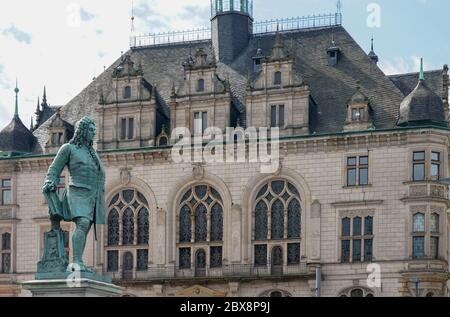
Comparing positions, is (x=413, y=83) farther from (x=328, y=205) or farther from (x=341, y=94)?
(x=328, y=205)

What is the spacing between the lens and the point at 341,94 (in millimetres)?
54094

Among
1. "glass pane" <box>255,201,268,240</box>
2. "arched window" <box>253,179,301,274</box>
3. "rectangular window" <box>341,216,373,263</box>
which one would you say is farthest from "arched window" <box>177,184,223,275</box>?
"rectangular window" <box>341,216,373,263</box>

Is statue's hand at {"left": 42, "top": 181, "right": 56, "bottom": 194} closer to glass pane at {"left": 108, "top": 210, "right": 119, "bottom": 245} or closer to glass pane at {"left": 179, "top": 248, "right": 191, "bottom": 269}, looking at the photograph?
glass pane at {"left": 179, "top": 248, "right": 191, "bottom": 269}

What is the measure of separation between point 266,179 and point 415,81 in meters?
8.67

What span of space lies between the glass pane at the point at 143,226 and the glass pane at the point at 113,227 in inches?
43.2

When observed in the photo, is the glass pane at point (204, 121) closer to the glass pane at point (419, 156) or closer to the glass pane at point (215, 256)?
the glass pane at point (215, 256)

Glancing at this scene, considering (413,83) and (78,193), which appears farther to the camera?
(413,83)

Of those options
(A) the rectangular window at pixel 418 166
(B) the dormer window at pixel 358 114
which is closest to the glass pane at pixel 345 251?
(A) the rectangular window at pixel 418 166

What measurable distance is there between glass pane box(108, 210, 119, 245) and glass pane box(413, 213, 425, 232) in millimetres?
13956

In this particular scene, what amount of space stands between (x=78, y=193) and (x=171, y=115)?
111 ft

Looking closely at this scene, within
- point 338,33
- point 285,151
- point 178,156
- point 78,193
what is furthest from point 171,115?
point 78,193

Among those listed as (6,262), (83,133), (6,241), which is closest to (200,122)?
(6,241)

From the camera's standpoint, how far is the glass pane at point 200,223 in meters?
53.9

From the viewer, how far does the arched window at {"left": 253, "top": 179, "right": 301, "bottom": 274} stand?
5231 cm
